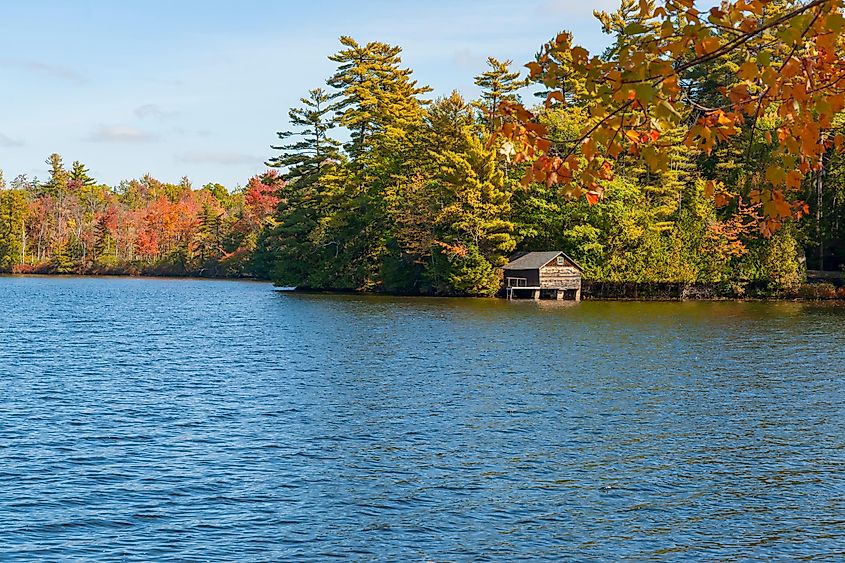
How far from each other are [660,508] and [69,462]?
11339mm

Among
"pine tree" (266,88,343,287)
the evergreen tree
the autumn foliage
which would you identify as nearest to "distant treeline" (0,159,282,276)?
the evergreen tree

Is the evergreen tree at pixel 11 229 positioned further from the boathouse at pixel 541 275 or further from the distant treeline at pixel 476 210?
the boathouse at pixel 541 275

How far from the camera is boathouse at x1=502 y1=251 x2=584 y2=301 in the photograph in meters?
67.8

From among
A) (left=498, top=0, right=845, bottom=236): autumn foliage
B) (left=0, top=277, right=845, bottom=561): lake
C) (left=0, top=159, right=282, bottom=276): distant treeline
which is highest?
(left=0, top=159, right=282, bottom=276): distant treeline

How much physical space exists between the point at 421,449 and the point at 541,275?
5068 centimetres

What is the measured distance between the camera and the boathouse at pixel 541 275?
67750mm

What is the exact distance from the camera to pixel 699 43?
443 centimetres

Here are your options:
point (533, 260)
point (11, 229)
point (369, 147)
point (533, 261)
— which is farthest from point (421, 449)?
point (11, 229)

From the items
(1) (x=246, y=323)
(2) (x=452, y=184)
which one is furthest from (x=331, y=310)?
(2) (x=452, y=184)

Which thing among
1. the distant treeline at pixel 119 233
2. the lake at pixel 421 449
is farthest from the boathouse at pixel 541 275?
the distant treeline at pixel 119 233

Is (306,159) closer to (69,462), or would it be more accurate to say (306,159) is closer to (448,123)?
(448,123)

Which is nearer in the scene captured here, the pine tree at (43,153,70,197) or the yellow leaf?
the yellow leaf

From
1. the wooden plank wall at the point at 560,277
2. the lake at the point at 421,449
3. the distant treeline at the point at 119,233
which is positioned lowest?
the lake at the point at 421,449

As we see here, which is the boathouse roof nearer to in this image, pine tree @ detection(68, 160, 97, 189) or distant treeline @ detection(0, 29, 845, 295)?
distant treeline @ detection(0, 29, 845, 295)
